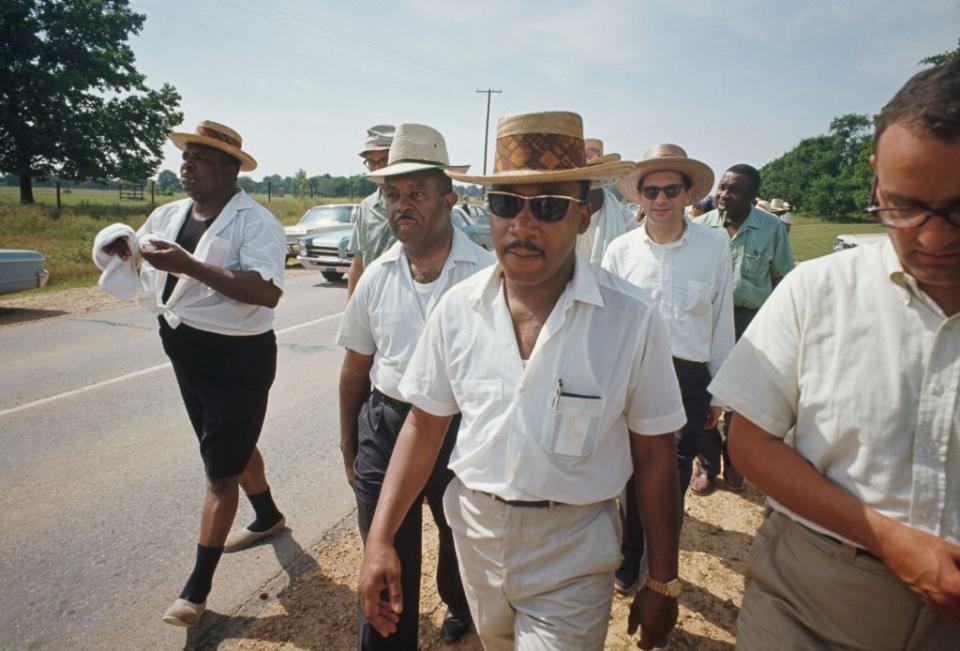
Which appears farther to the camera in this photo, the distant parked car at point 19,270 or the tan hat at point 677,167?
the distant parked car at point 19,270

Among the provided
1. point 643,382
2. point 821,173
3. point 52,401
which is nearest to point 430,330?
point 643,382

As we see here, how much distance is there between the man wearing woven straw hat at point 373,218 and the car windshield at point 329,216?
11.7 meters

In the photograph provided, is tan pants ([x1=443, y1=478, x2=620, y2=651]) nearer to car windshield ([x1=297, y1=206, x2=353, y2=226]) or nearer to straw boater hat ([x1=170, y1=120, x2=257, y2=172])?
straw boater hat ([x1=170, y1=120, x2=257, y2=172])

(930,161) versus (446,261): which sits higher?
(930,161)

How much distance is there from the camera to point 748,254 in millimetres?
4469

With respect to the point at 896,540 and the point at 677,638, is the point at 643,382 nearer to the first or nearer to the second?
the point at 896,540

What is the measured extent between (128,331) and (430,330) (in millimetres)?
8421

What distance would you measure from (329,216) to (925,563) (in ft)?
53.3

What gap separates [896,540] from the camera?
4.12ft

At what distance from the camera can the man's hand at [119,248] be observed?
3104 millimetres

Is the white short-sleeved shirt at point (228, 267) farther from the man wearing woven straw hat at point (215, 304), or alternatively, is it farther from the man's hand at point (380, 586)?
the man's hand at point (380, 586)

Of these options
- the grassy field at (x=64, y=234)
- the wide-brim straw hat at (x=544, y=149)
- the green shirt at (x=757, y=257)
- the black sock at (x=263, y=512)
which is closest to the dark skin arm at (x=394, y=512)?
the wide-brim straw hat at (x=544, y=149)

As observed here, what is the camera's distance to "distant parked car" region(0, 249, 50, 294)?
863cm

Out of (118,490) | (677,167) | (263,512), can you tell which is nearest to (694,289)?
(677,167)
